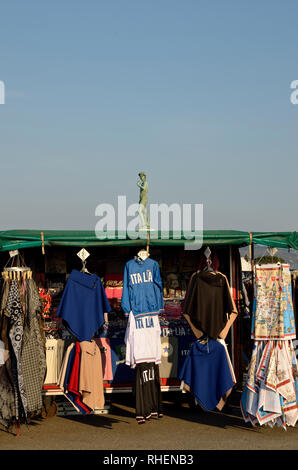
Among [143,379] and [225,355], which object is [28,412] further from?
[225,355]

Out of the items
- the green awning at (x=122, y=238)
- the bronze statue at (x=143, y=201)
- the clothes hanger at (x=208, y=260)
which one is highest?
the bronze statue at (x=143, y=201)

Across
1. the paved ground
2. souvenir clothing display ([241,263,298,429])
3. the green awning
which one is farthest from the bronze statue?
the paved ground

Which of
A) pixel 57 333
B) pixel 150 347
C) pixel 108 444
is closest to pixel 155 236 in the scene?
pixel 150 347

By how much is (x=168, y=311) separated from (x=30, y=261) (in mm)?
2354

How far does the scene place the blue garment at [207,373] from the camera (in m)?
7.71

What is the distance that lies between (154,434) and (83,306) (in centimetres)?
192

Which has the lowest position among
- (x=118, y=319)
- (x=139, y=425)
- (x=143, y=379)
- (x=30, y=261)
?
(x=139, y=425)

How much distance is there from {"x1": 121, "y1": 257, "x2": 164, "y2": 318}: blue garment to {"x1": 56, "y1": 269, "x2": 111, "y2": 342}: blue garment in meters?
0.39

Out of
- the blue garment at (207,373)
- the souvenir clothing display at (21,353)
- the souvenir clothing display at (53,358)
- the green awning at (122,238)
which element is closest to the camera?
Answer: the souvenir clothing display at (21,353)

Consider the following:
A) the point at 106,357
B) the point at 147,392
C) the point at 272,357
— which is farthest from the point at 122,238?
the point at 272,357

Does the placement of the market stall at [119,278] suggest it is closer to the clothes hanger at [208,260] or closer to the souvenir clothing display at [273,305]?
the clothes hanger at [208,260]

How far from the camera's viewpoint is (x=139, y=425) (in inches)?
302

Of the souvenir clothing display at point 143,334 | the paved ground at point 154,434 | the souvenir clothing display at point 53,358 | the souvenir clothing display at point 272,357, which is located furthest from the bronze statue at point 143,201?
the paved ground at point 154,434

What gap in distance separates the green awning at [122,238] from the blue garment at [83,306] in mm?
546
